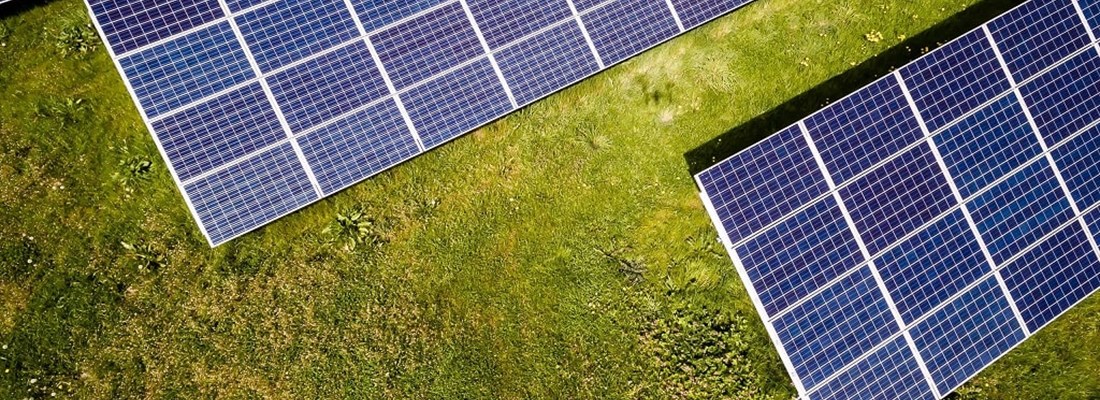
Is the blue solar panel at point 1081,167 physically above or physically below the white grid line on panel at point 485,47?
below

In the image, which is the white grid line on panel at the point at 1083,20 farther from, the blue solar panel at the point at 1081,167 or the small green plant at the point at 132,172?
the small green plant at the point at 132,172

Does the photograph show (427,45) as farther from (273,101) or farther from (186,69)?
(186,69)

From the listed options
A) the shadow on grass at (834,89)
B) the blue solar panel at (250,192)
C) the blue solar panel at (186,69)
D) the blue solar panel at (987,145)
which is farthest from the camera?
the shadow on grass at (834,89)

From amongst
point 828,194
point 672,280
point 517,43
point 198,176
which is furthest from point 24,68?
point 828,194

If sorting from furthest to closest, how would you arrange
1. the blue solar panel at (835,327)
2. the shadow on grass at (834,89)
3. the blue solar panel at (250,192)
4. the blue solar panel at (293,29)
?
the shadow on grass at (834,89), the blue solar panel at (835,327), the blue solar panel at (293,29), the blue solar panel at (250,192)

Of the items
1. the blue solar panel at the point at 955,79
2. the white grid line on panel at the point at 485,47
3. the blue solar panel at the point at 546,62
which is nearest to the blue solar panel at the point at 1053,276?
the blue solar panel at the point at 955,79

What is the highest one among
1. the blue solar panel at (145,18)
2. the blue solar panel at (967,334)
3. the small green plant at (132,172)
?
the blue solar panel at (145,18)

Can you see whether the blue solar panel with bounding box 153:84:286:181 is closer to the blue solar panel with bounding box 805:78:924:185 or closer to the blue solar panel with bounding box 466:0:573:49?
the blue solar panel with bounding box 466:0:573:49
